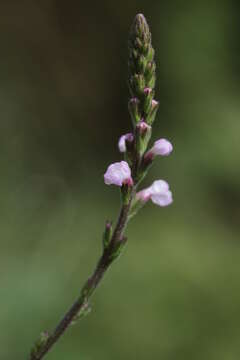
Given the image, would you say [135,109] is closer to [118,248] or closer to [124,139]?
[124,139]

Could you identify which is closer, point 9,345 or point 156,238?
Result: point 9,345

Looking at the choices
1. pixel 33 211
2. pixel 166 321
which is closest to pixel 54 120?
pixel 33 211

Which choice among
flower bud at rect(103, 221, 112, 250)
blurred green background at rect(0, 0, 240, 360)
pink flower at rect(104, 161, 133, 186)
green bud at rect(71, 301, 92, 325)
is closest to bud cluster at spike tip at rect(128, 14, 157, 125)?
→ pink flower at rect(104, 161, 133, 186)

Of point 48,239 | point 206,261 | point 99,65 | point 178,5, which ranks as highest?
point 178,5

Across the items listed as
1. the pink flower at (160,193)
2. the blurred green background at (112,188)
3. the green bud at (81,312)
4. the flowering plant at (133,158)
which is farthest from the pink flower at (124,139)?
the blurred green background at (112,188)

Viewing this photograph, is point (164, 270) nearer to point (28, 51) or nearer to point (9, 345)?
point (9, 345)

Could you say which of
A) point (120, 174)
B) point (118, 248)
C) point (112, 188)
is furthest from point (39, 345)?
point (112, 188)
